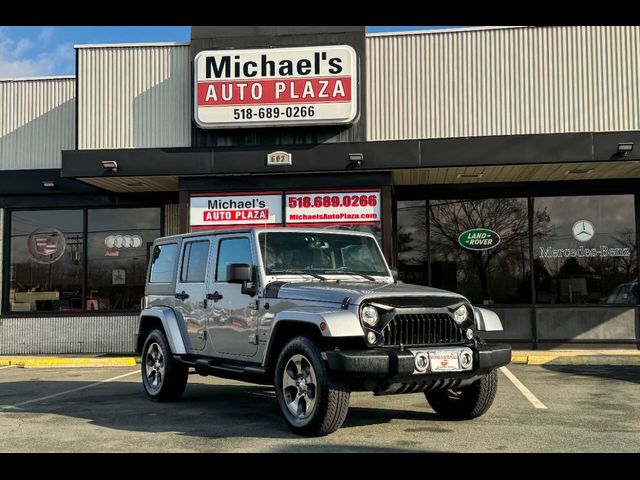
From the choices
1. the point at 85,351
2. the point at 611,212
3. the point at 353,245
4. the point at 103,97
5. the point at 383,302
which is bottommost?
the point at 85,351

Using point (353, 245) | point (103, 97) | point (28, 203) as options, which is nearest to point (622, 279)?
point (353, 245)

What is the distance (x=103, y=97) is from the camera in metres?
13.5

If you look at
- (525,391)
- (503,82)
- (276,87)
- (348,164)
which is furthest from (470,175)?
(525,391)

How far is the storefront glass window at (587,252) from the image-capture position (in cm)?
1397

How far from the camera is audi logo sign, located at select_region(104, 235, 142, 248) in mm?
14961

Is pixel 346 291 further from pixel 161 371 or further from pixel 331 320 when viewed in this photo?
pixel 161 371

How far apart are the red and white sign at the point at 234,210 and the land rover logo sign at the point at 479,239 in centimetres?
395

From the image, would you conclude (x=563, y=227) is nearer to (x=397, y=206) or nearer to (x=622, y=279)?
(x=622, y=279)

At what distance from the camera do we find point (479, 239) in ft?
47.1

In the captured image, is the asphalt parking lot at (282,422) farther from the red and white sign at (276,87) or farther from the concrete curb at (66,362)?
the red and white sign at (276,87)

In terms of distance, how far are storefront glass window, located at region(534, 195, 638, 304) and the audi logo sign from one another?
8.35 meters

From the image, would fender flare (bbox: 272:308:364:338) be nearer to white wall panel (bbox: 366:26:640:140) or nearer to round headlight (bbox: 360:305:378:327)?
round headlight (bbox: 360:305:378:327)

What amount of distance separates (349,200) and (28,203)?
7152 millimetres

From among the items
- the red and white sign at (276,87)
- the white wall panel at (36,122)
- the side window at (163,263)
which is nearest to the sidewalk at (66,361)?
the white wall panel at (36,122)
